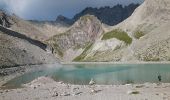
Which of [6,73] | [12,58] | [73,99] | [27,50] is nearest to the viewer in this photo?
[73,99]

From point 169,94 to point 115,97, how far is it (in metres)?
7.77

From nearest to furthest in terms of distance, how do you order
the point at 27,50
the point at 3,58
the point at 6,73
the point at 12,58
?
the point at 6,73, the point at 3,58, the point at 12,58, the point at 27,50

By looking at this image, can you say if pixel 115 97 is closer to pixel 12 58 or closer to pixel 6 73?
pixel 6 73

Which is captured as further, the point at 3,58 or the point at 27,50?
the point at 27,50

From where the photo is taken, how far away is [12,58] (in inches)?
6102

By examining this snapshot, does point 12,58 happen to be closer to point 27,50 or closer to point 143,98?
point 27,50

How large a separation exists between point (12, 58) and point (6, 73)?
35.2 m

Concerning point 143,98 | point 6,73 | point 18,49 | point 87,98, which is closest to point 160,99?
point 143,98

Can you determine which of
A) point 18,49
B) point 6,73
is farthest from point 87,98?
point 18,49

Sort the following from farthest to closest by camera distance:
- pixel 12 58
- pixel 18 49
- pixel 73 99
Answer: pixel 18 49
pixel 12 58
pixel 73 99

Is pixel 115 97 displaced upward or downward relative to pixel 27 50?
downward

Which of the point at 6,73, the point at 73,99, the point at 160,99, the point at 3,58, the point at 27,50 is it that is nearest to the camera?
the point at 160,99

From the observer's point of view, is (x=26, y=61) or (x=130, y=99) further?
(x=26, y=61)

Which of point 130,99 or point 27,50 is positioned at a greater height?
point 27,50
